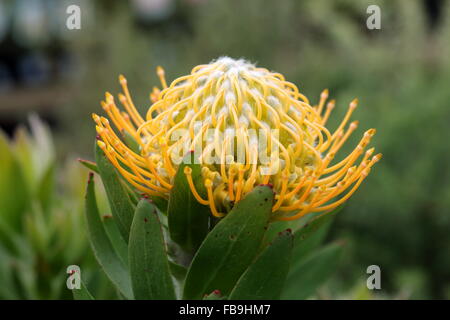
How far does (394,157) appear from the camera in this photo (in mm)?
3660

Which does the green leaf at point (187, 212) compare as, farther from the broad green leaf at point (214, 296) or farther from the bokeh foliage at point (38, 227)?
the bokeh foliage at point (38, 227)

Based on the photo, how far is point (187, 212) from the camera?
40.8 inches

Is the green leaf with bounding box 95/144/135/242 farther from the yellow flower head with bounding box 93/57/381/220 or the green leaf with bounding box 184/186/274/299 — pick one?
the green leaf with bounding box 184/186/274/299

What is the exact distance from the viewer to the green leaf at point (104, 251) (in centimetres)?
112

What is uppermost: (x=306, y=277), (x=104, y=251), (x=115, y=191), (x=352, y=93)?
(x=352, y=93)

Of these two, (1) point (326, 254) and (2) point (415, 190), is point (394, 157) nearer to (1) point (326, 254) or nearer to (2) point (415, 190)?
(2) point (415, 190)

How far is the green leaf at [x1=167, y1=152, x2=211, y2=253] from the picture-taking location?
0.98 meters

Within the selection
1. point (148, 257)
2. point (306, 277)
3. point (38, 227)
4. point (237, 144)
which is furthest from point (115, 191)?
point (38, 227)

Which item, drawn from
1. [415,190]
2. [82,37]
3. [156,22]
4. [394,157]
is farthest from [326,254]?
[156,22]

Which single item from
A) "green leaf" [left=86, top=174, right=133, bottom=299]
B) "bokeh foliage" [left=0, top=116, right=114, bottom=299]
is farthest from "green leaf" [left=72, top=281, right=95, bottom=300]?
"bokeh foliage" [left=0, top=116, right=114, bottom=299]

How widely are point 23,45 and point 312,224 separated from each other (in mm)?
10217

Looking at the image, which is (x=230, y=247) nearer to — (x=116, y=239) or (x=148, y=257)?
(x=148, y=257)

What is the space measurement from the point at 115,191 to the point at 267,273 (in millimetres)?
307

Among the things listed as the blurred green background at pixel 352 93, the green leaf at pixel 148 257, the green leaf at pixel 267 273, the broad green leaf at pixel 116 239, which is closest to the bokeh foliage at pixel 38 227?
the blurred green background at pixel 352 93
